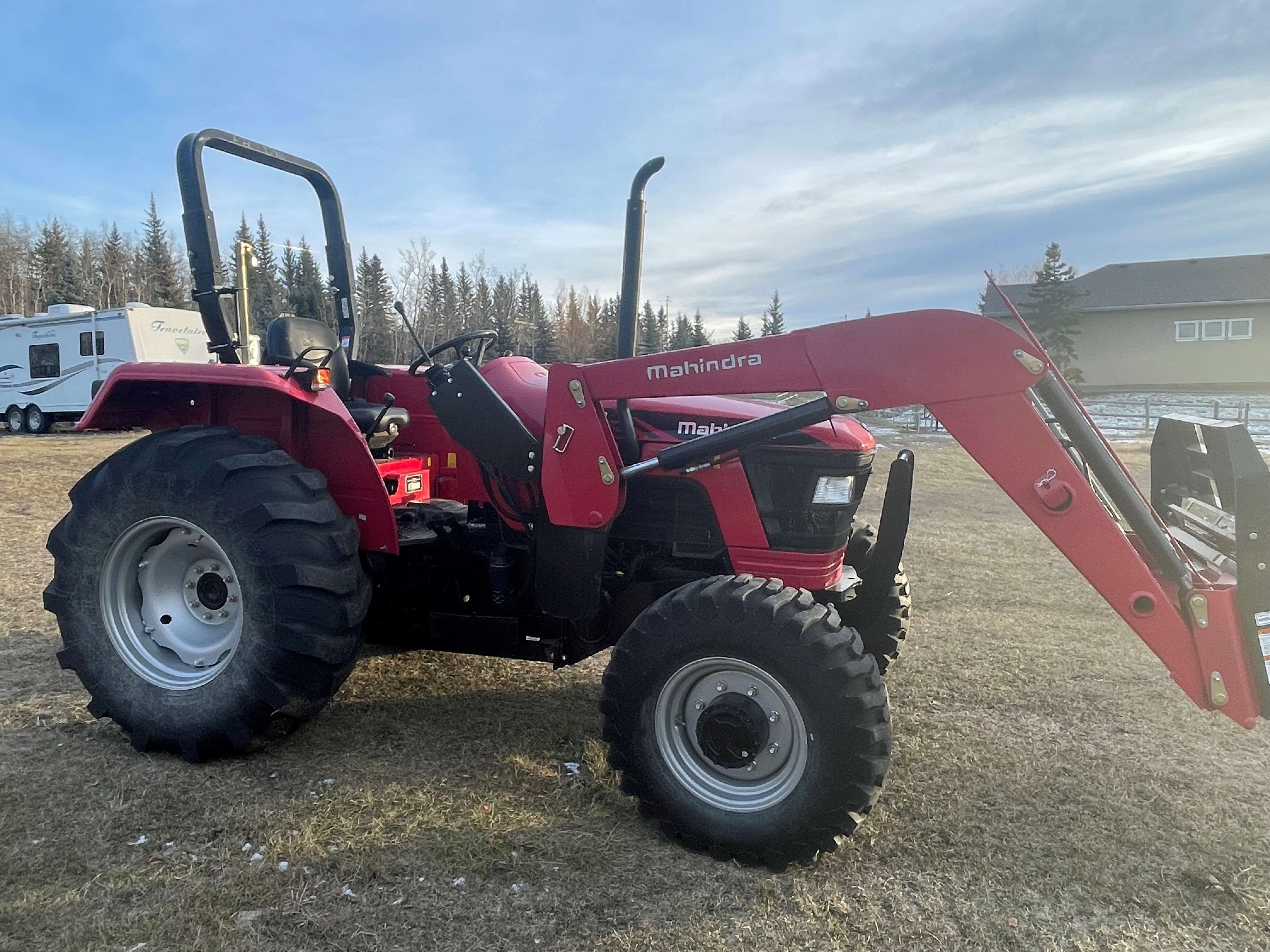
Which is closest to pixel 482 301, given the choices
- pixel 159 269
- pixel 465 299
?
pixel 465 299

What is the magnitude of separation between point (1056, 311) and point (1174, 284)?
17.4ft

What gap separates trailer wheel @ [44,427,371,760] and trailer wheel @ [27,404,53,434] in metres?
19.6

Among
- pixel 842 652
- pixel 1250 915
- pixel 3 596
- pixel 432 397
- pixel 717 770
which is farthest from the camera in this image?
pixel 3 596

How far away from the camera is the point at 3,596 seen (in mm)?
5199

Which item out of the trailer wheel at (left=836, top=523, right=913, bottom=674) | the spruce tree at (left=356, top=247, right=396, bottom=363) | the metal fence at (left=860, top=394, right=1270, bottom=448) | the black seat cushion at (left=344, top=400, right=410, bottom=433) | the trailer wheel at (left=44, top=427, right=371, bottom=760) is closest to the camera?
the trailer wheel at (left=44, top=427, right=371, bottom=760)

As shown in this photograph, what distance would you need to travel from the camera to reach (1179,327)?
33188mm

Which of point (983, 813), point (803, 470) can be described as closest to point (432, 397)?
point (803, 470)

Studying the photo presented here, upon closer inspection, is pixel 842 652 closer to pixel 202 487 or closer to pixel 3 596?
pixel 202 487

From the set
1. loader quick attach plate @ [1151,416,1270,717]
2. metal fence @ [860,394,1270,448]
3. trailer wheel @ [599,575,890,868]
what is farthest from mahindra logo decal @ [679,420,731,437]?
metal fence @ [860,394,1270,448]

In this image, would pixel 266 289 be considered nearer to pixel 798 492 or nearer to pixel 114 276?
pixel 114 276

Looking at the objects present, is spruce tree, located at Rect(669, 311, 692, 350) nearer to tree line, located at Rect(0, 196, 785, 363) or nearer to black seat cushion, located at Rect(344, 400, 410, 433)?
tree line, located at Rect(0, 196, 785, 363)

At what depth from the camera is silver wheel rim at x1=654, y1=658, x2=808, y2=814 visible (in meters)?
2.62

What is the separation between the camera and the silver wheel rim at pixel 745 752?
2619mm

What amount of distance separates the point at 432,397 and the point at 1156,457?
296 centimetres
